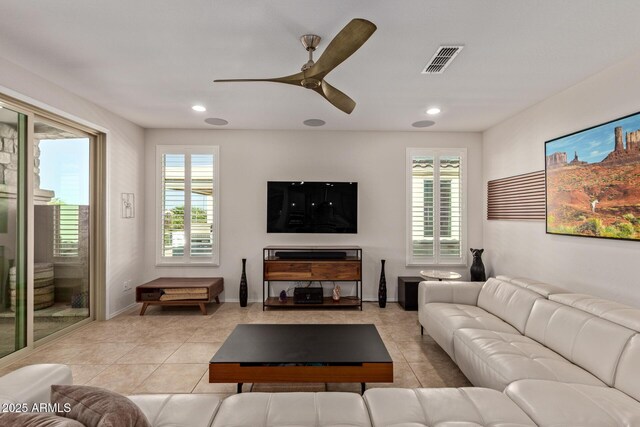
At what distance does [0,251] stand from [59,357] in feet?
3.57

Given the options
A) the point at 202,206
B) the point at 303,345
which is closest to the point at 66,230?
the point at 202,206

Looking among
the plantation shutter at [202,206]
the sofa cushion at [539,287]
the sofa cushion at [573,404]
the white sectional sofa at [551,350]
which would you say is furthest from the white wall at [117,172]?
the sofa cushion at [539,287]

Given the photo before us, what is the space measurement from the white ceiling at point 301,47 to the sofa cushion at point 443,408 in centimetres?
221

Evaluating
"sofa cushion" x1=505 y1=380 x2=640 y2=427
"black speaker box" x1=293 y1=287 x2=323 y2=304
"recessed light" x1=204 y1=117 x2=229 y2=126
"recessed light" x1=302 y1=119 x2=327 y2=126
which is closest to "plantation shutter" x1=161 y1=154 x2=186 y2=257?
"recessed light" x1=204 y1=117 x2=229 y2=126

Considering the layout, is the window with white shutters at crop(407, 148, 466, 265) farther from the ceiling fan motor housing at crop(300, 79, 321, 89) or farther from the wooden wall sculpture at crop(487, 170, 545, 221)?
the ceiling fan motor housing at crop(300, 79, 321, 89)

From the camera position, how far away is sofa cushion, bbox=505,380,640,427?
54.2 inches

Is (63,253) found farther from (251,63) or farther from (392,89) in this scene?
(392,89)

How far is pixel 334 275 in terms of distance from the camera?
14.4 feet

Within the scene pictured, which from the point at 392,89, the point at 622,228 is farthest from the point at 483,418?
the point at 392,89

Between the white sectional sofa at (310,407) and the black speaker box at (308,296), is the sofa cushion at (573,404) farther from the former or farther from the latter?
the black speaker box at (308,296)

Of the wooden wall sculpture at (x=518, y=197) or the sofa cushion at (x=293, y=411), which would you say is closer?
the sofa cushion at (x=293, y=411)

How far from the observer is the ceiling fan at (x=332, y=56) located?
168cm

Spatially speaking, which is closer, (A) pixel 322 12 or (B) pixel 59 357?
(A) pixel 322 12

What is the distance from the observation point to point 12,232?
2818 mm
